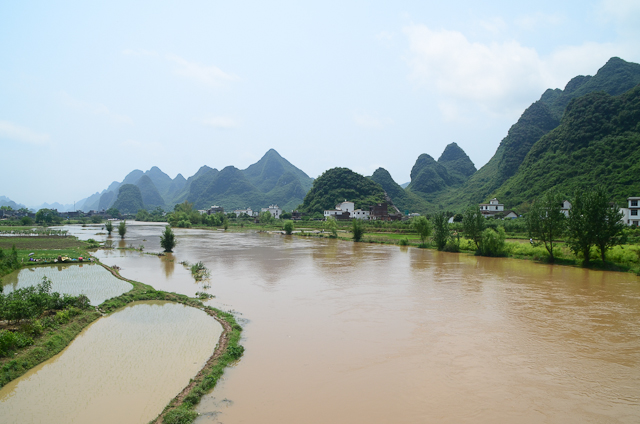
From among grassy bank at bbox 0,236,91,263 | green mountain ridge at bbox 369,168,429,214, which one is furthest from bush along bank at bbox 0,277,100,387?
green mountain ridge at bbox 369,168,429,214

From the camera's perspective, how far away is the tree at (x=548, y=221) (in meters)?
26.6

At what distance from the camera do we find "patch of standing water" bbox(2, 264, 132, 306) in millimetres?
16672

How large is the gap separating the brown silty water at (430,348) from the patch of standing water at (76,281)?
6.47 feet

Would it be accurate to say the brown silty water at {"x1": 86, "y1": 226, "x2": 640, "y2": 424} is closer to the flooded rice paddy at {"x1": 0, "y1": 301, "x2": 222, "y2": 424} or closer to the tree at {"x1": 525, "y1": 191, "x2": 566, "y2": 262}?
the flooded rice paddy at {"x1": 0, "y1": 301, "x2": 222, "y2": 424}

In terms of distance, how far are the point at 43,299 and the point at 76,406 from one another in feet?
22.2

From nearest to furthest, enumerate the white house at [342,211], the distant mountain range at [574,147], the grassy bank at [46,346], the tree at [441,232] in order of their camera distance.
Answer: the grassy bank at [46,346], the tree at [441,232], the distant mountain range at [574,147], the white house at [342,211]

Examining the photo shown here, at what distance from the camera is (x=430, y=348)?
10.8 meters

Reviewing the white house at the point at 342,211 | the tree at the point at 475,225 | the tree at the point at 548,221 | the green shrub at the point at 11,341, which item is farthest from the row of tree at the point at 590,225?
the white house at the point at 342,211

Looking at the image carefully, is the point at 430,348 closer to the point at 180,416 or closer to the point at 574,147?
the point at 180,416

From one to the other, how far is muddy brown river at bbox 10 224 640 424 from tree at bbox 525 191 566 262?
531cm

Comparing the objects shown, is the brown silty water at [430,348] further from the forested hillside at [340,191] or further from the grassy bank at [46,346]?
the forested hillside at [340,191]

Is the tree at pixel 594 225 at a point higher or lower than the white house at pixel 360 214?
lower

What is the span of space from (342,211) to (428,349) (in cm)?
7283

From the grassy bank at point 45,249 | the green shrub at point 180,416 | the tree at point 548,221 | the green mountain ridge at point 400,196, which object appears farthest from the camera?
the green mountain ridge at point 400,196
